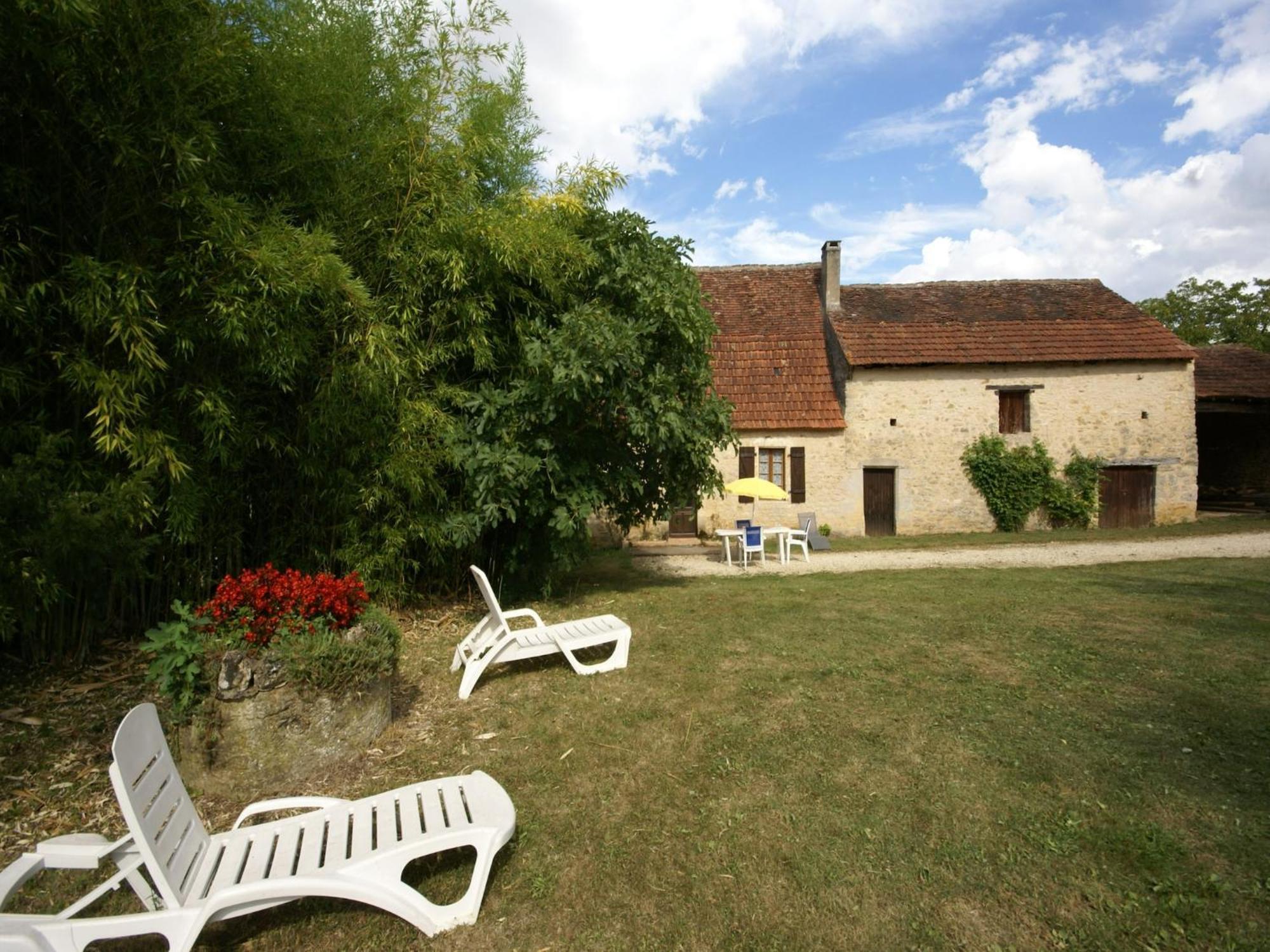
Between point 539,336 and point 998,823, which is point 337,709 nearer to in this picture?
point 998,823

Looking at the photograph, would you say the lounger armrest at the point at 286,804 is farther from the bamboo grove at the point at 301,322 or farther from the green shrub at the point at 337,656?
the bamboo grove at the point at 301,322

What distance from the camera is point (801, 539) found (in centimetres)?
1468

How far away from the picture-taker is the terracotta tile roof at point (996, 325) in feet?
52.6

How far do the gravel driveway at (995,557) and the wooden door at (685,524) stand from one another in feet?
8.16

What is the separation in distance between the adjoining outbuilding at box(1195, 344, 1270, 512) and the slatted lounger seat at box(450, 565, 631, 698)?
65.0ft

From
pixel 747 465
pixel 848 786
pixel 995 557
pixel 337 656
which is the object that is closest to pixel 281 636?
pixel 337 656

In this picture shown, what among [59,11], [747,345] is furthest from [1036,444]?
[59,11]

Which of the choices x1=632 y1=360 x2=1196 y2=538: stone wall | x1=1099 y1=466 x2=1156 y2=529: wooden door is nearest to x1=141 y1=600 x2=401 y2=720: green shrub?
x1=632 y1=360 x2=1196 y2=538: stone wall

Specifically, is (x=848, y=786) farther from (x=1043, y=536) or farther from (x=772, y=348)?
(x=772, y=348)

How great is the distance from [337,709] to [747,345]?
586 inches

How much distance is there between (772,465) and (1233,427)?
16.0 m

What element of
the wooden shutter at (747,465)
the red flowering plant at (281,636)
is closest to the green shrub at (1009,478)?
the wooden shutter at (747,465)

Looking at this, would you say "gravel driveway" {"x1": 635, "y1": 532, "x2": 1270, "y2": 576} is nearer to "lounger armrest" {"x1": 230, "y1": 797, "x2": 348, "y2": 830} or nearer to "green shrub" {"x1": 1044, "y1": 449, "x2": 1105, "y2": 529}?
"green shrub" {"x1": 1044, "y1": 449, "x2": 1105, "y2": 529}

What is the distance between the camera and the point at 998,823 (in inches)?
117
